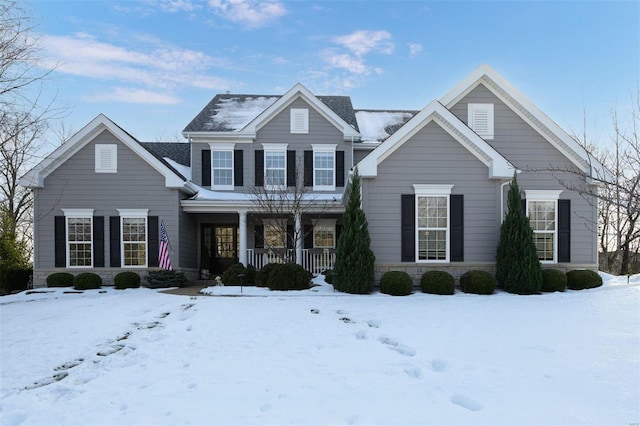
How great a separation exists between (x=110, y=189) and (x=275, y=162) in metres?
6.36

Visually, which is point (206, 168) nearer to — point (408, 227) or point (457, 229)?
point (408, 227)

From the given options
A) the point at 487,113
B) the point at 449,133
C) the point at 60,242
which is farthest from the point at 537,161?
the point at 60,242

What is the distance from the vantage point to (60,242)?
584 inches

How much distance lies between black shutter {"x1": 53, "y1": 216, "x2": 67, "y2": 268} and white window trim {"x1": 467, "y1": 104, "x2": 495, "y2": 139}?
1525cm

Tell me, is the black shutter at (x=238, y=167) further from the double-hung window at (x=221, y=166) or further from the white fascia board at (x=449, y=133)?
the white fascia board at (x=449, y=133)

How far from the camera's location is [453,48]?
14.0 m

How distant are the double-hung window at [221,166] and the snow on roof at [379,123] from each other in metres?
5.83

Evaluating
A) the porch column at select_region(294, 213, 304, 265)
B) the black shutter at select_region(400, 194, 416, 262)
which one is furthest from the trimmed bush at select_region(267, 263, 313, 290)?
the black shutter at select_region(400, 194, 416, 262)

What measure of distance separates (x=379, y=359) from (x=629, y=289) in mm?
10287

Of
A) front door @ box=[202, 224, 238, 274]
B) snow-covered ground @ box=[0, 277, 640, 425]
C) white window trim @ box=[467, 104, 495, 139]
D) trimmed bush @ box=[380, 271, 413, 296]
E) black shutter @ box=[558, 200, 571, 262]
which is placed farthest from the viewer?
front door @ box=[202, 224, 238, 274]

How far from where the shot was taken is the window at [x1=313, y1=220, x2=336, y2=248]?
1748 centimetres

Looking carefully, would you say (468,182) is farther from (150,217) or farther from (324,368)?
(150,217)

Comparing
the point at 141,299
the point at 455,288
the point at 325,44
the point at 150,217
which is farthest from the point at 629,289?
the point at 150,217

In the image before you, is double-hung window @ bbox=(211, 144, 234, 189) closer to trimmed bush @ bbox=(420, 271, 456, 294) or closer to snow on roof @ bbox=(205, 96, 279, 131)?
snow on roof @ bbox=(205, 96, 279, 131)
